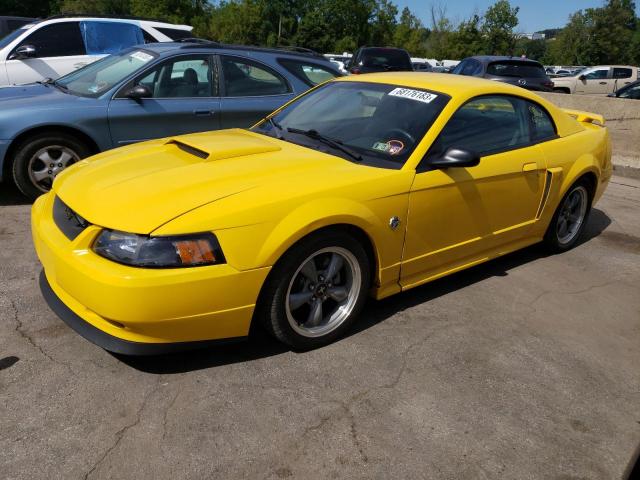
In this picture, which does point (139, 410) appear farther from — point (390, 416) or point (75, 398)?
point (390, 416)

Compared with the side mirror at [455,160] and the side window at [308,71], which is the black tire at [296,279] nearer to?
the side mirror at [455,160]

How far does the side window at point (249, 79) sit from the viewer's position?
19.6ft

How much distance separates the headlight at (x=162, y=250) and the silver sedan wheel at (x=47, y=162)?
10.2ft

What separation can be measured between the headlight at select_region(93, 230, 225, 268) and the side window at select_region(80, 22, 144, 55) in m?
6.61

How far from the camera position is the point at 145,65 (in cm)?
557

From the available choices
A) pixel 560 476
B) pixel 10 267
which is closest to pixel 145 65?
pixel 10 267

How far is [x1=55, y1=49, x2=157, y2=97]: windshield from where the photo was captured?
18.3 feet

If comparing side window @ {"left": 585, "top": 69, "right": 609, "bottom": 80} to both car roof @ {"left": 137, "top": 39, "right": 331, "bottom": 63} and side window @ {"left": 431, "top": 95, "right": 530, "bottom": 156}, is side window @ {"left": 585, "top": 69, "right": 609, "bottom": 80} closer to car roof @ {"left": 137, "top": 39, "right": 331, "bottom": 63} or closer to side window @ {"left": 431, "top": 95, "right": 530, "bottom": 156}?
car roof @ {"left": 137, "top": 39, "right": 331, "bottom": 63}

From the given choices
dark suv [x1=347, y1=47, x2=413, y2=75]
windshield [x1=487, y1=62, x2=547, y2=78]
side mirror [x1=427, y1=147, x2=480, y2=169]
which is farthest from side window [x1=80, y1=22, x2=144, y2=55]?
dark suv [x1=347, y1=47, x2=413, y2=75]

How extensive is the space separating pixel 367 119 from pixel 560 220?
2.17m

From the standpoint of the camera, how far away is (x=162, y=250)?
2.53 metres

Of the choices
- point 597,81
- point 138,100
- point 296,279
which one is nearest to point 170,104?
point 138,100

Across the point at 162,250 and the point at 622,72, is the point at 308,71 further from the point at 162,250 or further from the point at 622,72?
the point at 622,72

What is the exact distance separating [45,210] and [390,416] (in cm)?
225
